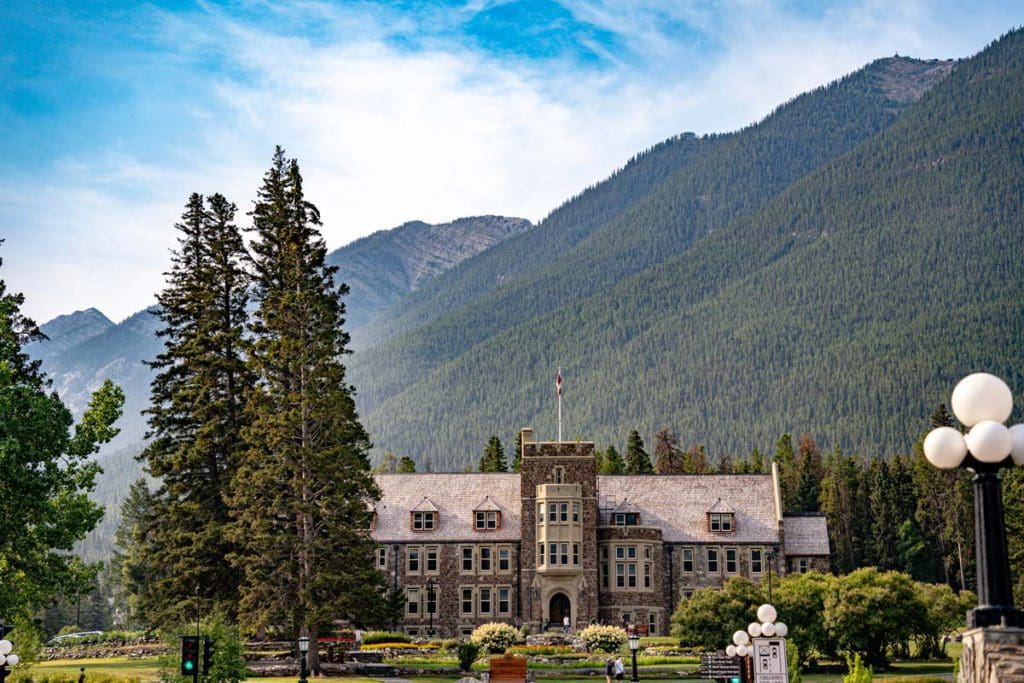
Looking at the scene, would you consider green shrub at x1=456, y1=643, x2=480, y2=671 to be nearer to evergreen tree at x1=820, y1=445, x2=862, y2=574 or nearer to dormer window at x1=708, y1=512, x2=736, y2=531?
dormer window at x1=708, y1=512, x2=736, y2=531

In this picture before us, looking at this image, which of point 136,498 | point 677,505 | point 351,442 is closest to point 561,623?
point 677,505

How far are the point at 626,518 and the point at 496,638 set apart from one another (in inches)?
814

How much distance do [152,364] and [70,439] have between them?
22.8 meters

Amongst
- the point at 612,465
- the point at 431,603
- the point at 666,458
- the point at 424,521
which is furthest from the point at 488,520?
the point at 666,458

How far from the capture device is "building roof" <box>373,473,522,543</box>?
8056 cm

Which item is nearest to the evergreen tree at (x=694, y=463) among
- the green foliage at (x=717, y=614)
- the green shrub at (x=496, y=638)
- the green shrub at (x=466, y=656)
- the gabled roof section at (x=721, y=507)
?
the gabled roof section at (x=721, y=507)

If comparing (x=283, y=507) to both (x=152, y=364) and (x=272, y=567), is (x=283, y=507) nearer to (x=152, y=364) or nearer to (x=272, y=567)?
(x=272, y=567)

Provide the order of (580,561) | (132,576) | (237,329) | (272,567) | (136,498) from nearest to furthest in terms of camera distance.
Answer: (272,567)
(237,329)
(580,561)
(132,576)
(136,498)

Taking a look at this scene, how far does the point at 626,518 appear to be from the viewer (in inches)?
3162

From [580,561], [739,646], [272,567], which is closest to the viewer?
[739,646]

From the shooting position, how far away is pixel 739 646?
27.5 m

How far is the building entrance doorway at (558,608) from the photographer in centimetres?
7812

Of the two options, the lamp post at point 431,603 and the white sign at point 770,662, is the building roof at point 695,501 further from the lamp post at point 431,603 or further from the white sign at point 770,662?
the white sign at point 770,662

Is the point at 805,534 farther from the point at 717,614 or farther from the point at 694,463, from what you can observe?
the point at 694,463
